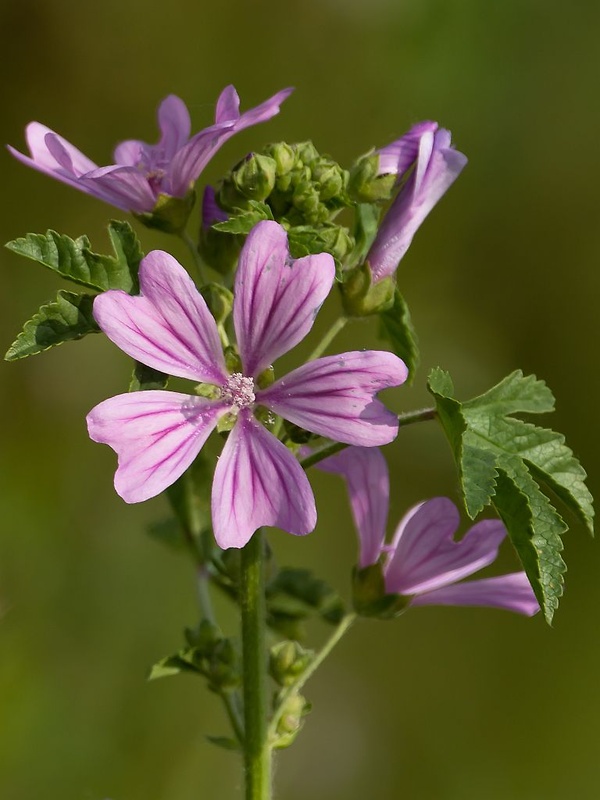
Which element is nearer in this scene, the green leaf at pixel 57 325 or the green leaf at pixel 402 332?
the green leaf at pixel 57 325

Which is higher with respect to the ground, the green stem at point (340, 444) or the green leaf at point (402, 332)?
the green leaf at point (402, 332)

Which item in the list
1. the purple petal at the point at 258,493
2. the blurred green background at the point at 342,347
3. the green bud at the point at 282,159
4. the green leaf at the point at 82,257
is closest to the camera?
the purple petal at the point at 258,493

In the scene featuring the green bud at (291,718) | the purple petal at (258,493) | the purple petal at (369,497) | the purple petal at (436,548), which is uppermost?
the purple petal at (258,493)

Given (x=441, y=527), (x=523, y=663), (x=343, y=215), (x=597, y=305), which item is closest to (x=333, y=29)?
(x=343, y=215)

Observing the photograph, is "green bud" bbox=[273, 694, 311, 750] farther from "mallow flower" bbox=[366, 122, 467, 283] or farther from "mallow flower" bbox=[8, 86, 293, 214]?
"mallow flower" bbox=[8, 86, 293, 214]

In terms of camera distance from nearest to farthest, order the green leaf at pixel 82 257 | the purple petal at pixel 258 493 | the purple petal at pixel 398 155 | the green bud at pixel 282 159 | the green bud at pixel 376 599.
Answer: the purple petal at pixel 258 493 → the green leaf at pixel 82 257 → the green bud at pixel 282 159 → the purple petal at pixel 398 155 → the green bud at pixel 376 599

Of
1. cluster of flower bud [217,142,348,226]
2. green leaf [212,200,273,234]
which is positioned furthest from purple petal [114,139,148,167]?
green leaf [212,200,273,234]

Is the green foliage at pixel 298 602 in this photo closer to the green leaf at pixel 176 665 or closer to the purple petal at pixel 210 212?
the green leaf at pixel 176 665

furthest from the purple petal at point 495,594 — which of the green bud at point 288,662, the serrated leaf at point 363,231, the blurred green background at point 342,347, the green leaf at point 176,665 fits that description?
the blurred green background at point 342,347
